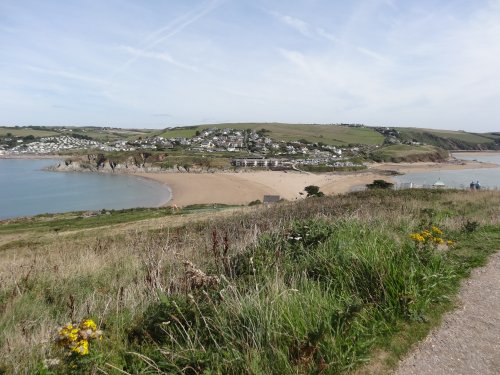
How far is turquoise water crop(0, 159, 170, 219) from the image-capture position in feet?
191

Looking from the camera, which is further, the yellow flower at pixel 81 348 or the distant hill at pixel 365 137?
the distant hill at pixel 365 137

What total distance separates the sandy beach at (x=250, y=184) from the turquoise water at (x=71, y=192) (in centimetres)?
411

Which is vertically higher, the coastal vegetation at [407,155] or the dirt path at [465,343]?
the dirt path at [465,343]

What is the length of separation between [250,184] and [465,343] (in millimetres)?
69222

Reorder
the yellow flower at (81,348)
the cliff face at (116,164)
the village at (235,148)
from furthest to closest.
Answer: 1. the cliff face at (116,164)
2. the village at (235,148)
3. the yellow flower at (81,348)

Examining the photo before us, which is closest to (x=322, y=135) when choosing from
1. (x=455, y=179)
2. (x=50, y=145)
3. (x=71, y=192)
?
(x=455, y=179)

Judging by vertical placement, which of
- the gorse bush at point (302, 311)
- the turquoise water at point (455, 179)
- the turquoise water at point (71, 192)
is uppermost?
the gorse bush at point (302, 311)

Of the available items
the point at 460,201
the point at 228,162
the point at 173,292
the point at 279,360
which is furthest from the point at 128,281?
the point at 228,162

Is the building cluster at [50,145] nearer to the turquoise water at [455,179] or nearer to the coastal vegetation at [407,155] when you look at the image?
the coastal vegetation at [407,155]

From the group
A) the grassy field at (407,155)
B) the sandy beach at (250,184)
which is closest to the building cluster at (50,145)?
the sandy beach at (250,184)

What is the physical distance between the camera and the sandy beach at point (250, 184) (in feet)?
194

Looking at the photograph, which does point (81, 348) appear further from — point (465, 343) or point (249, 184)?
point (249, 184)

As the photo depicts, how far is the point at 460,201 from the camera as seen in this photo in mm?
18875

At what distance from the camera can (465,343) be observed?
3.91 meters
